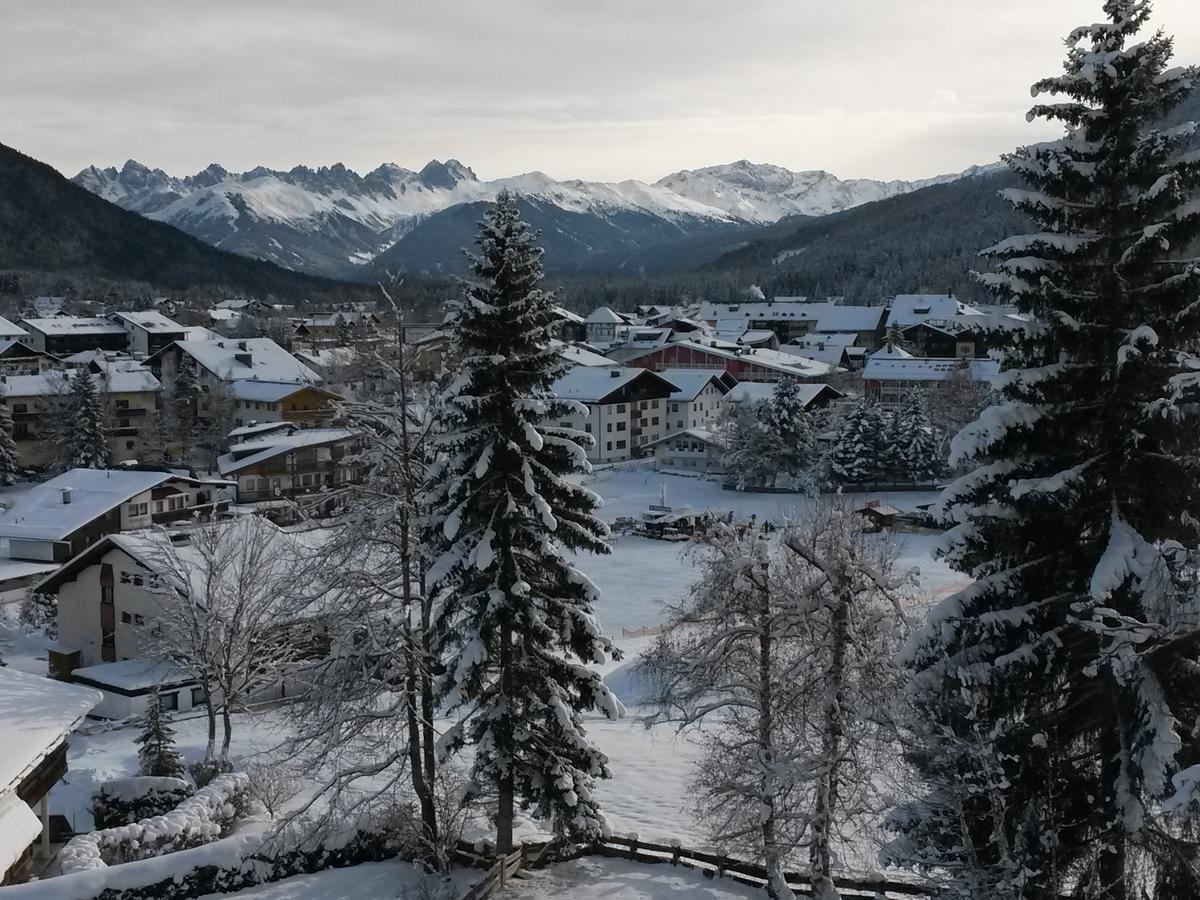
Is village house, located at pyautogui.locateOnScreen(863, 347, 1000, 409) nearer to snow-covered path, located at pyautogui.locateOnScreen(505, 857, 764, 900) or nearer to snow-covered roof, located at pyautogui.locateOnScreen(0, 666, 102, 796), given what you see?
snow-covered path, located at pyautogui.locateOnScreen(505, 857, 764, 900)

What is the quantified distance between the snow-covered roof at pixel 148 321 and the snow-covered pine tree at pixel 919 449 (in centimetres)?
8504

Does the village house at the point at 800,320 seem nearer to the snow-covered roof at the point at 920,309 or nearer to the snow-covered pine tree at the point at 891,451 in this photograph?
the snow-covered roof at the point at 920,309

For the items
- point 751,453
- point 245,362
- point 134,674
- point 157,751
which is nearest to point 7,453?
point 245,362

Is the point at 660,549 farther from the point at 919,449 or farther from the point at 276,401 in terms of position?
the point at 276,401

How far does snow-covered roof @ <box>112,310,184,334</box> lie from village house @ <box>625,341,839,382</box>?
53.4 metres

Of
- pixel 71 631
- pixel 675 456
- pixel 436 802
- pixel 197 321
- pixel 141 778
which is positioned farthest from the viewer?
pixel 197 321

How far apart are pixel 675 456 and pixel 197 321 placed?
94707 mm

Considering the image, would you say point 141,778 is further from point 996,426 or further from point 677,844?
point 996,426

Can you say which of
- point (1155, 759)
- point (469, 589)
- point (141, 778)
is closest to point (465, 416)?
point (469, 589)

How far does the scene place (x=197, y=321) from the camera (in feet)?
456

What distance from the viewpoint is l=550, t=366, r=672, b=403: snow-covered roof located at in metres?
72.8

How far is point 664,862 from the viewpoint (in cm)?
1673

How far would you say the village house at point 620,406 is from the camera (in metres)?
72.7

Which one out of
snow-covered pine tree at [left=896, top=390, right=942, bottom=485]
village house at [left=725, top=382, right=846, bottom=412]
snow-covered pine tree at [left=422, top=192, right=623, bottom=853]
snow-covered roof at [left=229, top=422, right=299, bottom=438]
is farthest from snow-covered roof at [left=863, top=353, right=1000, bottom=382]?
snow-covered pine tree at [left=422, top=192, right=623, bottom=853]
